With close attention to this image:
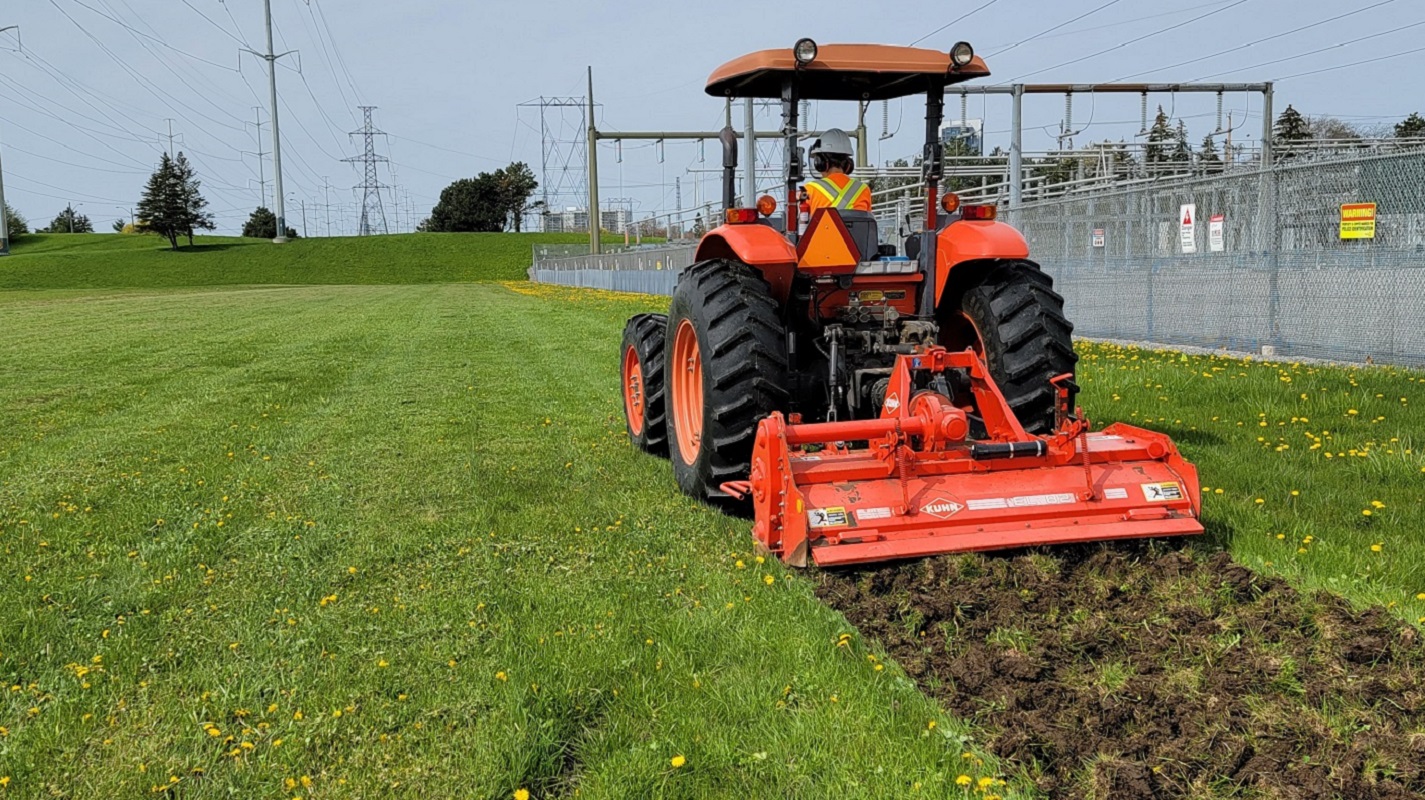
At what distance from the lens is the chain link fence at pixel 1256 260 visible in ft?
34.4

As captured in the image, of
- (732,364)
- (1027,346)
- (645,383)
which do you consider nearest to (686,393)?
(645,383)

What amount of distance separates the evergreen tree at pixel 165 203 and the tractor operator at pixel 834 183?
92845 millimetres

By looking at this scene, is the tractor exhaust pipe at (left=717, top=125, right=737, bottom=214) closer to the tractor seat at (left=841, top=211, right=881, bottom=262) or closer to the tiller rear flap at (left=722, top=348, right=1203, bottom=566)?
the tractor seat at (left=841, top=211, right=881, bottom=262)

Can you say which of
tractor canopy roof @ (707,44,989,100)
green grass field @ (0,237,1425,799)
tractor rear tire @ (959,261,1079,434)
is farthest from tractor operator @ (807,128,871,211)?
green grass field @ (0,237,1425,799)

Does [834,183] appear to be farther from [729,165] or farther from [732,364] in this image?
[732,364]

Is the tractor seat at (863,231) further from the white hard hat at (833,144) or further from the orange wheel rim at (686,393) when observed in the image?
the orange wheel rim at (686,393)

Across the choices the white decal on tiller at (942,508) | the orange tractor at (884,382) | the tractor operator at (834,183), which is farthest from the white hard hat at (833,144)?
the white decal on tiller at (942,508)

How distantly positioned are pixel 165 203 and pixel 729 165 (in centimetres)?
9373

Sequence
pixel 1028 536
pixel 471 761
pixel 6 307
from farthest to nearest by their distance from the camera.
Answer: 1. pixel 6 307
2. pixel 1028 536
3. pixel 471 761

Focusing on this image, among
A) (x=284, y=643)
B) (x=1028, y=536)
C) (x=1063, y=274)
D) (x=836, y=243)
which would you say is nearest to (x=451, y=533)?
(x=284, y=643)

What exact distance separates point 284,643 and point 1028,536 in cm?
284

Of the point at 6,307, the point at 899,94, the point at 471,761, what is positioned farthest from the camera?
the point at 6,307

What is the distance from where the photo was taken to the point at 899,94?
6582 mm

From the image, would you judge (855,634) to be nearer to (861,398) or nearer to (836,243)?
(861,398)
